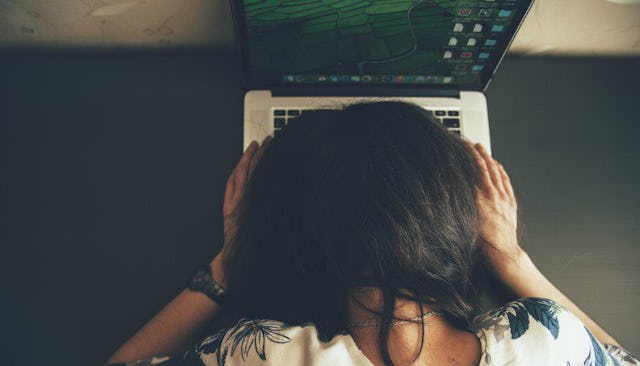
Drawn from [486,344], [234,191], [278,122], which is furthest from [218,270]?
[486,344]

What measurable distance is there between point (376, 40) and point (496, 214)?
14.7 inches

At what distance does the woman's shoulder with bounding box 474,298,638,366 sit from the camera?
0.48m

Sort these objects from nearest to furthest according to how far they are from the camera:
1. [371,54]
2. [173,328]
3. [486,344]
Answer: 1. [486,344]
2. [173,328]
3. [371,54]

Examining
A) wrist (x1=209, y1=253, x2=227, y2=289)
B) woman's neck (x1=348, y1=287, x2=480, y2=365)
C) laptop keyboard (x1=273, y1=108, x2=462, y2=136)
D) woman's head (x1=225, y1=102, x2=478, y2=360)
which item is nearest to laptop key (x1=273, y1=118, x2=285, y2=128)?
laptop keyboard (x1=273, y1=108, x2=462, y2=136)

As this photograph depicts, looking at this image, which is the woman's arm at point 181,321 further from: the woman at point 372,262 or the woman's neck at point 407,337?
the woman's neck at point 407,337

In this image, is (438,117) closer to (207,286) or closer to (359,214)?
(359,214)

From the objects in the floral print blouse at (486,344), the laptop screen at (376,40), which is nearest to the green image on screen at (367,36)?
the laptop screen at (376,40)

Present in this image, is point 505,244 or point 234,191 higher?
point 234,191

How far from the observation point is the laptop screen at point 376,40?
2.14ft

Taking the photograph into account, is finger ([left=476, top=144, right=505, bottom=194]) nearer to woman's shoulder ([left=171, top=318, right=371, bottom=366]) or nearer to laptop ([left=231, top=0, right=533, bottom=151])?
laptop ([left=231, top=0, right=533, bottom=151])

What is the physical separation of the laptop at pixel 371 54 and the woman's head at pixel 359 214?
0.45ft

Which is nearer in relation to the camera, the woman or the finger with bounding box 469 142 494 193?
the woman

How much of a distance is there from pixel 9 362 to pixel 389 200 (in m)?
0.65

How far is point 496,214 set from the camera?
70 cm
